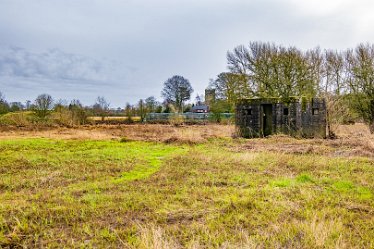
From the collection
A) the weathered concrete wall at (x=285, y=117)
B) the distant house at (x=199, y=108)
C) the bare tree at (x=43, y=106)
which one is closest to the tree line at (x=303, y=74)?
the weathered concrete wall at (x=285, y=117)

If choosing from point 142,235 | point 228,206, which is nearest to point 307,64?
point 228,206

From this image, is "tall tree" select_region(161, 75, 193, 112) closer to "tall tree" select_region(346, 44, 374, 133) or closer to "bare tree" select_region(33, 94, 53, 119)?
"bare tree" select_region(33, 94, 53, 119)

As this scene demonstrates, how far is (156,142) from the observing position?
1705 cm

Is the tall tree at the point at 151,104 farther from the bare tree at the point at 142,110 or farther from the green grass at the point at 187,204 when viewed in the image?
the green grass at the point at 187,204

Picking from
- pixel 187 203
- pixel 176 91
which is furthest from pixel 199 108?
pixel 187 203

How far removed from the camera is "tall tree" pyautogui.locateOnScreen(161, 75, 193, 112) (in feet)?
178

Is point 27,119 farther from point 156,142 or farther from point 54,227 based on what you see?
point 54,227

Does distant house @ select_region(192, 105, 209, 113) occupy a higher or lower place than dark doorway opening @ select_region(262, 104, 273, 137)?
higher

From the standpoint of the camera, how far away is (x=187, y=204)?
5777 millimetres

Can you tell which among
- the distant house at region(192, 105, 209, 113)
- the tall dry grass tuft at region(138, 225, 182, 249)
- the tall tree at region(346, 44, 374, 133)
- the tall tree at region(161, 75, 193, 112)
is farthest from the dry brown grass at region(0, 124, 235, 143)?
the distant house at region(192, 105, 209, 113)

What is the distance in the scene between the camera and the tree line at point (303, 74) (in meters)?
24.0

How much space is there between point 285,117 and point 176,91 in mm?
35884

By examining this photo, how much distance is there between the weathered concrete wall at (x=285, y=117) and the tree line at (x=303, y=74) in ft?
18.2

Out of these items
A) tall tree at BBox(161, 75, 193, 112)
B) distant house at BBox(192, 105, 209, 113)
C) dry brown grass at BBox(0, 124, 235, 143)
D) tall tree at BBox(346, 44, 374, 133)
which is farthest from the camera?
distant house at BBox(192, 105, 209, 113)
